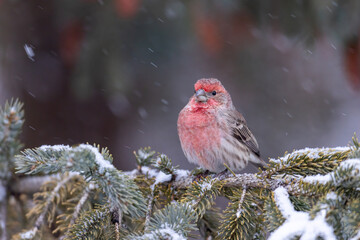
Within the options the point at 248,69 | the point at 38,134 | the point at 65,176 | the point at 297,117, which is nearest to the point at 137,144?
the point at 38,134

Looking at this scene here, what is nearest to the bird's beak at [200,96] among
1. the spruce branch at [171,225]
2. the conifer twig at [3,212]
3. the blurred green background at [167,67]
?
the blurred green background at [167,67]

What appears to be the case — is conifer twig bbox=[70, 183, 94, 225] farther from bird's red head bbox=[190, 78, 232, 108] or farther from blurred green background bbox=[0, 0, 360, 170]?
blurred green background bbox=[0, 0, 360, 170]

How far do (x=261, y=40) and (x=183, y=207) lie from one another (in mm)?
3436

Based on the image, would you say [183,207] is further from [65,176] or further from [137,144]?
[137,144]

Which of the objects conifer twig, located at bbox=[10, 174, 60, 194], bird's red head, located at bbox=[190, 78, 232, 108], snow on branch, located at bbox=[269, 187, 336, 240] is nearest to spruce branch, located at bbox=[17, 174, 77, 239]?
conifer twig, located at bbox=[10, 174, 60, 194]

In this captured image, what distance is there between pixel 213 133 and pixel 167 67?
1.52 metres

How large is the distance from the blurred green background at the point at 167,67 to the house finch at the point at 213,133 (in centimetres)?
48

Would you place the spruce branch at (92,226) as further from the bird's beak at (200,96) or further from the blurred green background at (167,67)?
the blurred green background at (167,67)

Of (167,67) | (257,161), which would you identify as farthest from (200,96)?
(167,67)

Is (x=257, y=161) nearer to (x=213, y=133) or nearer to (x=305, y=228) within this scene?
(x=213, y=133)

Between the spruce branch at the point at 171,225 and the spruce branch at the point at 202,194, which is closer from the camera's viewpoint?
the spruce branch at the point at 171,225

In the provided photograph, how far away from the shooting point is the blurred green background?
11.0 feet

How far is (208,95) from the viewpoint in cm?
343

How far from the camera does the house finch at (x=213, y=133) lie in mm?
3150
